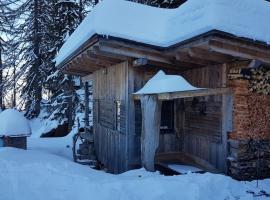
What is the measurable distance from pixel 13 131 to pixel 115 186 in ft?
25.7

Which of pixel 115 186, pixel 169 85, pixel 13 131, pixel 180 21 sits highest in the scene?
pixel 180 21

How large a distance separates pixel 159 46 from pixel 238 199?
13.0ft

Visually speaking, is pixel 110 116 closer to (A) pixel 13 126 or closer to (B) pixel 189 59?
(B) pixel 189 59

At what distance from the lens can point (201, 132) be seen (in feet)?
32.1

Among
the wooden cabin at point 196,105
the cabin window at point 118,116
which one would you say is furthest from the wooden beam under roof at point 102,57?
the cabin window at point 118,116

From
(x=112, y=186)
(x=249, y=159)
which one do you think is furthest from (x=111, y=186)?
(x=249, y=159)

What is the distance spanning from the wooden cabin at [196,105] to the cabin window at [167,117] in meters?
0.03

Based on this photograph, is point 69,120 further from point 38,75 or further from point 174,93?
point 174,93

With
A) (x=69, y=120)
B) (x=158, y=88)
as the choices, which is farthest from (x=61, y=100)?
(x=158, y=88)

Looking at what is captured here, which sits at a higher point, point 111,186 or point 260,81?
point 260,81

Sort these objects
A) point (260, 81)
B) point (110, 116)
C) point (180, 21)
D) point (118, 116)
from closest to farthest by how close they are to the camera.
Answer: point (260, 81), point (180, 21), point (118, 116), point (110, 116)

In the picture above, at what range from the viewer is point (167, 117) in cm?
1076

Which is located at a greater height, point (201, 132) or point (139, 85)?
point (139, 85)

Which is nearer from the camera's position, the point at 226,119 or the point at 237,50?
the point at 237,50
